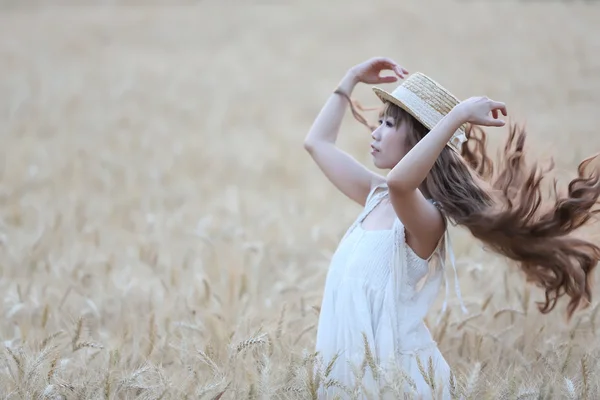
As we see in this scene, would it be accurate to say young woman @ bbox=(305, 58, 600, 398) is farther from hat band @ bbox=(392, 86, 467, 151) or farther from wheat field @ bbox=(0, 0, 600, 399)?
wheat field @ bbox=(0, 0, 600, 399)

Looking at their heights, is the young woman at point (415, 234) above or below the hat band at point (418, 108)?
below

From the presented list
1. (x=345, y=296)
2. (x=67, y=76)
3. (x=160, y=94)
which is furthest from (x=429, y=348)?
(x=67, y=76)

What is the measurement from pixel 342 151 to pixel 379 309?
2.09 ft

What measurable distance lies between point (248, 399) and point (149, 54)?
11000mm

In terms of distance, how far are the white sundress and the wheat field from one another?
150mm

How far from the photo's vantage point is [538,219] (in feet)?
8.80

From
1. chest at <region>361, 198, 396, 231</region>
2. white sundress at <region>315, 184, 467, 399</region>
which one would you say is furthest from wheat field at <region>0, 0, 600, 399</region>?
chest at <region>361, 198, 396, 231</region>

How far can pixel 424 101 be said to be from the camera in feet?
8.31

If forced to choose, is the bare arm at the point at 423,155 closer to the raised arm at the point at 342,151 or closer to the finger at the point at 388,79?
the raised arm at the point at 342,151

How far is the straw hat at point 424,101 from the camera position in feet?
8.22

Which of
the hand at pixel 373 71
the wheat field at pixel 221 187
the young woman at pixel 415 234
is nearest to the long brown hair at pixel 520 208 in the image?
the young woman at pixel 415 234

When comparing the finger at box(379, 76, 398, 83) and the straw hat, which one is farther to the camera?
the finger at box(379, 76, 398, 83)

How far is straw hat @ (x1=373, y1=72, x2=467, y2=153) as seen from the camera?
2.51 meters

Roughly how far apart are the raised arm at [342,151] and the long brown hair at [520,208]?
0.09 m
